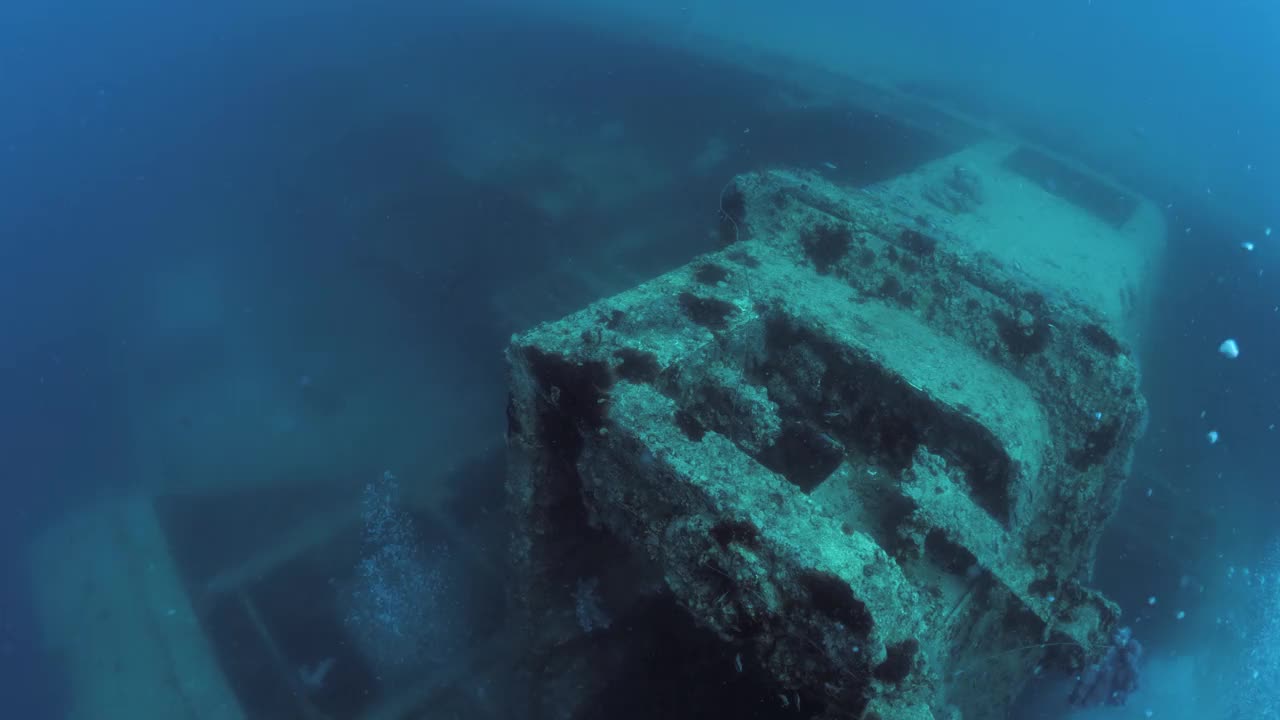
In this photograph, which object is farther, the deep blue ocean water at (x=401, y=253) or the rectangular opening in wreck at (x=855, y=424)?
the deep blue ocean water at (x=401, y=253)

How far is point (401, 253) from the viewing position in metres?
12.9

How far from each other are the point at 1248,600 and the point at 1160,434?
8.65ft

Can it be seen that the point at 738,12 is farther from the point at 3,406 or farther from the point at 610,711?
the point at 610,711

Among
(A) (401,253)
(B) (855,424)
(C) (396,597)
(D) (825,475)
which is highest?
(B) (855,424)

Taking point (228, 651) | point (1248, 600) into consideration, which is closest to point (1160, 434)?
point (1248, 600)

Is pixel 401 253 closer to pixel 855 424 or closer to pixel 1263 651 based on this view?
pixel 855 424

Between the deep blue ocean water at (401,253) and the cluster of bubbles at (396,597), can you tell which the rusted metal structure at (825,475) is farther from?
the deep blue ocean water at (401,253)

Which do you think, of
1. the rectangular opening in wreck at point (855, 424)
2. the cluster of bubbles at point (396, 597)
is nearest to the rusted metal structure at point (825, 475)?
the rectangular opening in wreck at point (855, 424)

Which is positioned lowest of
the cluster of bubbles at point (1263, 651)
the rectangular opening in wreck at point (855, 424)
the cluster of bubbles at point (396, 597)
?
the cluster of bubbles at point (396, 597)

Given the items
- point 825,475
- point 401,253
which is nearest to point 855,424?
point 825,475

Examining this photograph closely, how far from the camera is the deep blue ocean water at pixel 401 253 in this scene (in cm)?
937

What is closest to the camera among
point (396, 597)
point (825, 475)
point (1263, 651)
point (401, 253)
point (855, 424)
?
point (825, 475)

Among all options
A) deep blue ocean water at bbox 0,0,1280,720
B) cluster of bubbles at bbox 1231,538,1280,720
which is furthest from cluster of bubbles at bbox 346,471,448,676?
cluster of bubbles at bbox 1231,538,1280,720

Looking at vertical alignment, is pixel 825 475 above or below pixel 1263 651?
above
